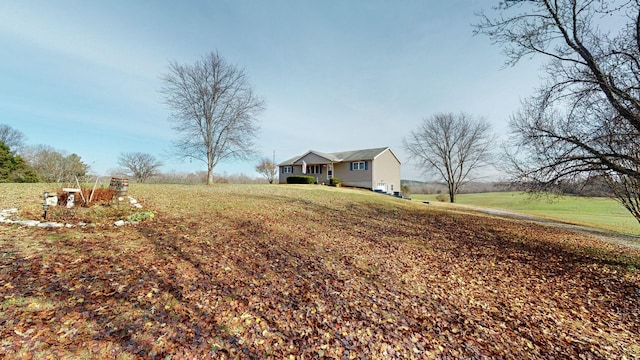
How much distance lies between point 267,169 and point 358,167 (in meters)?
19.8

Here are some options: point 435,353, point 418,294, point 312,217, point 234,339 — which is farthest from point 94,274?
point 312,217

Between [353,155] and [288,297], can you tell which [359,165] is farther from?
[288,297]

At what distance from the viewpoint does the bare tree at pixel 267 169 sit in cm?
4334

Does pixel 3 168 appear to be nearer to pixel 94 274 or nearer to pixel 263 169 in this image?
pixel 94 274

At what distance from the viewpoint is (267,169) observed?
143ft

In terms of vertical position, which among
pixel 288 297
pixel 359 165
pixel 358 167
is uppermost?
pixel 359 165

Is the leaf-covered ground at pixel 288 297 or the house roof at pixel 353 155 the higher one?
the house roof at pixel 353 155

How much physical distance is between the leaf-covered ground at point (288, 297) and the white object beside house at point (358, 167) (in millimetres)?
21664

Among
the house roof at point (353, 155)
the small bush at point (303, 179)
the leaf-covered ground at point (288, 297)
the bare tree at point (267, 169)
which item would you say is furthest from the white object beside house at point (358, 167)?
the leaf-covered ground at point (288, 297)

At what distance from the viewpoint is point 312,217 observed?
31.9ft

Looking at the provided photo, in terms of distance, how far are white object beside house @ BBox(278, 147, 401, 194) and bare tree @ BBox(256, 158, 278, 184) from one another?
9743 mm

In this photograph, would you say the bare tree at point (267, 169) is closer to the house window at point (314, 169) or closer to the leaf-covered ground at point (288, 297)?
the house window at point (314, 169)

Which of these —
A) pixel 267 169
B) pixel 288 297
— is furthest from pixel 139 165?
pixel 288 297

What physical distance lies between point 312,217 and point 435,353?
686 centimetres
